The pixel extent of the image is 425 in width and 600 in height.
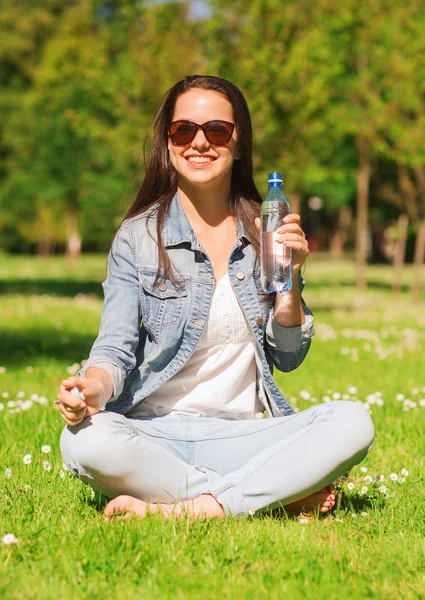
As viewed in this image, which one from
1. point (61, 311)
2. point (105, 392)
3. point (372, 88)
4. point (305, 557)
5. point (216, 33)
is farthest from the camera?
point (372, 88)

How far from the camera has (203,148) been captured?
400cm

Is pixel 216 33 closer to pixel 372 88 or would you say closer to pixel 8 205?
pixel 372 88

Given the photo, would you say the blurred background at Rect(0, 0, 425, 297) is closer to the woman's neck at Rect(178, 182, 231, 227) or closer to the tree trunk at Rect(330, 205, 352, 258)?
the woman's neck at Rect(178, 182, 231, 227)

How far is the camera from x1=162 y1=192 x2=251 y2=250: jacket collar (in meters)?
4.05

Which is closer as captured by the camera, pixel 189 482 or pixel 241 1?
pixel 189 482

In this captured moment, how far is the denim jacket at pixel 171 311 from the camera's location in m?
3.85

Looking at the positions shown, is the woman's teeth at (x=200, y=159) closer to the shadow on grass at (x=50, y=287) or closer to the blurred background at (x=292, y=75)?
the blurred background at (x=292, y=75)

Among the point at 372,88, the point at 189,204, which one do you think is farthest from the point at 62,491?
the point at 372,88

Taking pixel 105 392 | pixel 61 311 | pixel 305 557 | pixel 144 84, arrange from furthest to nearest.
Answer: pixel 144 84 < pixel 61 311 < pixel 105 392 < pixel 305 557

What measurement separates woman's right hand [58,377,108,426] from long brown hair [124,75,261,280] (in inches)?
33.1

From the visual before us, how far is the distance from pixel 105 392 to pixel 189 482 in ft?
1.85

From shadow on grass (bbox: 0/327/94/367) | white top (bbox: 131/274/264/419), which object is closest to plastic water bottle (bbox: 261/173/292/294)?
white top (bbox: 131/274/264/419)

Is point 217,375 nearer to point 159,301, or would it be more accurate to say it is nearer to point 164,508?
point 159,301

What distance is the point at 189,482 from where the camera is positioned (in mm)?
3674
